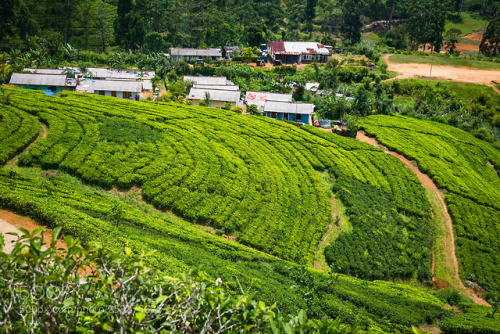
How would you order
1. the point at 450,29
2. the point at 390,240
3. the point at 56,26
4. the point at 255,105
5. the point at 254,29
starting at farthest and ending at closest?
the point at 450,29 < the point at 254,29 < the point at 56,26 < the point at 255,105 < the point at 390,240

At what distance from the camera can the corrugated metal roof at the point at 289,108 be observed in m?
52.2

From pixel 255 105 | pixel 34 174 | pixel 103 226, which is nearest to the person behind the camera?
pixel 103 226

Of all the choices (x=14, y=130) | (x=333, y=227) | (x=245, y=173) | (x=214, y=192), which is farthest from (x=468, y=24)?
(x=14, y=130)

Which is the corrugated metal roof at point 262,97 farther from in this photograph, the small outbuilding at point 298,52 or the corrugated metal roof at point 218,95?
the small outbuilding at point 298,52

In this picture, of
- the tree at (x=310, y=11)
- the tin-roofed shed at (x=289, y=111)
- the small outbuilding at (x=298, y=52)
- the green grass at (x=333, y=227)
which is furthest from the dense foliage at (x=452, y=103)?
the tree at (x=310, y=11)

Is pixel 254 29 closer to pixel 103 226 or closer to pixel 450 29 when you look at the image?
pixel 450 29

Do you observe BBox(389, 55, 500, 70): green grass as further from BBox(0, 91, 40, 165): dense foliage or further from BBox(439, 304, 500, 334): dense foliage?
BBox(0, 91, 40, 165): dense foliage

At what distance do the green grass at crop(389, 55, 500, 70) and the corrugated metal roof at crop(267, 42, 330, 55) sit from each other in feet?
57.1

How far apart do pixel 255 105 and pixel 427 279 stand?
3286 centimetres

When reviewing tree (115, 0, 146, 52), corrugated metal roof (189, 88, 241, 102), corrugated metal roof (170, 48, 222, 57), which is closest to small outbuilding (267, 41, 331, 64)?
corrugated metal roof (170, 48, 222, 57)

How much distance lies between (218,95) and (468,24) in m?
95.2

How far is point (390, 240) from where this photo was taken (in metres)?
31.1

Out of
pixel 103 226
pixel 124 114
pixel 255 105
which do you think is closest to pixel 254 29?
pixel 255 105

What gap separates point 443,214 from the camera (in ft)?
120
